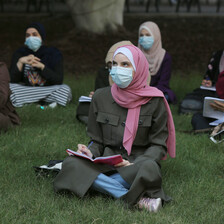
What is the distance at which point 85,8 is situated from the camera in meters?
13.2

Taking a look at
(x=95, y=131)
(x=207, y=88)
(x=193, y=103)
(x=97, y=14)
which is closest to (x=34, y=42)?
(x=193, y=103)

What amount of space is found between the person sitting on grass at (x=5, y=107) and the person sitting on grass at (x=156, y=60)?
2.47m

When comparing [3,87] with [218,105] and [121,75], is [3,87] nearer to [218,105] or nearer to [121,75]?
[121,75]

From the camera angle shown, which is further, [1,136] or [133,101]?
[1,136]

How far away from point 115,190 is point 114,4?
9954 mm

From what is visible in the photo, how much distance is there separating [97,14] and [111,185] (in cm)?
968

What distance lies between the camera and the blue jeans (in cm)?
416

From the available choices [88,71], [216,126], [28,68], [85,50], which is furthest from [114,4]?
[216,126]

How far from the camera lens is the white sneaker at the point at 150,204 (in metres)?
4.01

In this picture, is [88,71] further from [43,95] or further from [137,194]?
[137,194]

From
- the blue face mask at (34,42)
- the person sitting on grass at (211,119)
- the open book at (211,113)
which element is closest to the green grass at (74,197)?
the person sitting on grass at (211,119)

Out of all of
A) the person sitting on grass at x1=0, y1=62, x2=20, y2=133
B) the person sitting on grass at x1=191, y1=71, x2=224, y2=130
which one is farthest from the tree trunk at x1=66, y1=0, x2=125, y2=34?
the person sitting on grass at x1=191, y1=71, x2=224, y2=130

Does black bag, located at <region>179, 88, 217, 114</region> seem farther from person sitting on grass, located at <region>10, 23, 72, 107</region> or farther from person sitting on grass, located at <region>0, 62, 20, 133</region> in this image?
person sitting on grass, located at <region>0, 62, 20, 133</region>

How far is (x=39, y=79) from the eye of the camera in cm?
819
